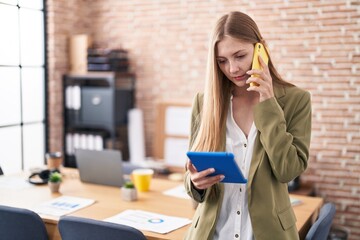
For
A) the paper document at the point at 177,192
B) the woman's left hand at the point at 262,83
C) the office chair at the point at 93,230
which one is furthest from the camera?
the paper document at the point at 177,192

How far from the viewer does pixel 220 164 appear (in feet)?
4.77

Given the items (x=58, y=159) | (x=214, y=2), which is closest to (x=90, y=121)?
(x=58, y=159)

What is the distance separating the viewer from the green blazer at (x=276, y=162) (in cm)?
148

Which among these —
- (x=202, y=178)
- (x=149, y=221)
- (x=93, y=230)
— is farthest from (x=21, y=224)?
(x=202, y=178)

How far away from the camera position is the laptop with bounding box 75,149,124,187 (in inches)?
108

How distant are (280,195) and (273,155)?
18cm

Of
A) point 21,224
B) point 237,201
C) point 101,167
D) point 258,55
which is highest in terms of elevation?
point 258,55

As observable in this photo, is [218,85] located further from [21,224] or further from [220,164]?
[21,224]

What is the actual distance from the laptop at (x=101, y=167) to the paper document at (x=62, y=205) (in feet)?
0.96

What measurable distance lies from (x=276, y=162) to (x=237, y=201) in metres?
0.21

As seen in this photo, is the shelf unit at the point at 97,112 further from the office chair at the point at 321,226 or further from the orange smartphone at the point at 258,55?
the orange smartphone at the point at 258,55

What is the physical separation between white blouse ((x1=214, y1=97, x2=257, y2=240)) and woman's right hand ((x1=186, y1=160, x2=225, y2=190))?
0.11 m

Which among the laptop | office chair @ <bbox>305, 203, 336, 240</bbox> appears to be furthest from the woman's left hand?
the laptop

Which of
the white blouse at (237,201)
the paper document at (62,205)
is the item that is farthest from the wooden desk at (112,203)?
the white blouse at (237,201)
